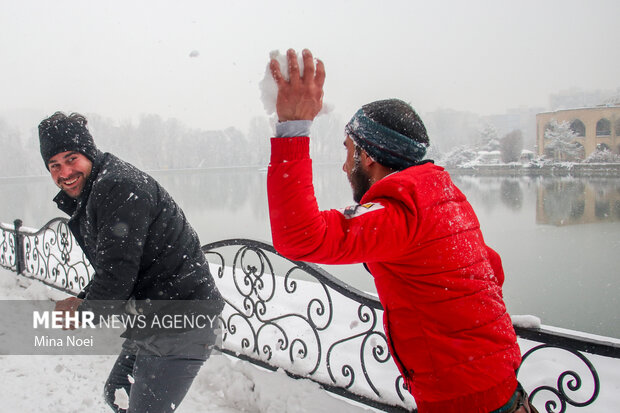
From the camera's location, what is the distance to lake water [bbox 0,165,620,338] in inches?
395

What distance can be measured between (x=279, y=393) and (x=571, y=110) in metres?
43.0

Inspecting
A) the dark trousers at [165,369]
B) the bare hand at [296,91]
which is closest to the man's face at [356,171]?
the bare hand at [296,91]

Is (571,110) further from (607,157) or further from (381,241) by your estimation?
(381,241)

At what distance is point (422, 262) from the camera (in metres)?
1.04

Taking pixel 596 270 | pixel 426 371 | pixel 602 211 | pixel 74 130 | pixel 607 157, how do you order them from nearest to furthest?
pixel 426 371 < pixel 74 130 < pixel 596 270 < pixel 602 211 < pixel 607 157

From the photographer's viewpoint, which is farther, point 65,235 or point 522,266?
point 522,266

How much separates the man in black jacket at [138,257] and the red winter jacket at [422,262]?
0.92m

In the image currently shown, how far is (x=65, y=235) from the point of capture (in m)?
5.20

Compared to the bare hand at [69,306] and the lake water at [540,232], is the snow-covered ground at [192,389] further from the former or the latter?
the bare hand at [69,306]

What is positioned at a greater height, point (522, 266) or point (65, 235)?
point (65, 235)

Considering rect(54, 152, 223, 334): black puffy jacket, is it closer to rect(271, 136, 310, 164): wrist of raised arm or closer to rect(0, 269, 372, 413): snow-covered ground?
rect(271, 136, 310, 164): wrist of raised arm

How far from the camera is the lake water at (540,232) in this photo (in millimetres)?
10023

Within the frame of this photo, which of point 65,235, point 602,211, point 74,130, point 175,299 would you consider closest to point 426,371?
point 175,299

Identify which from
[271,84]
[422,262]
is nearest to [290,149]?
[271,84]
